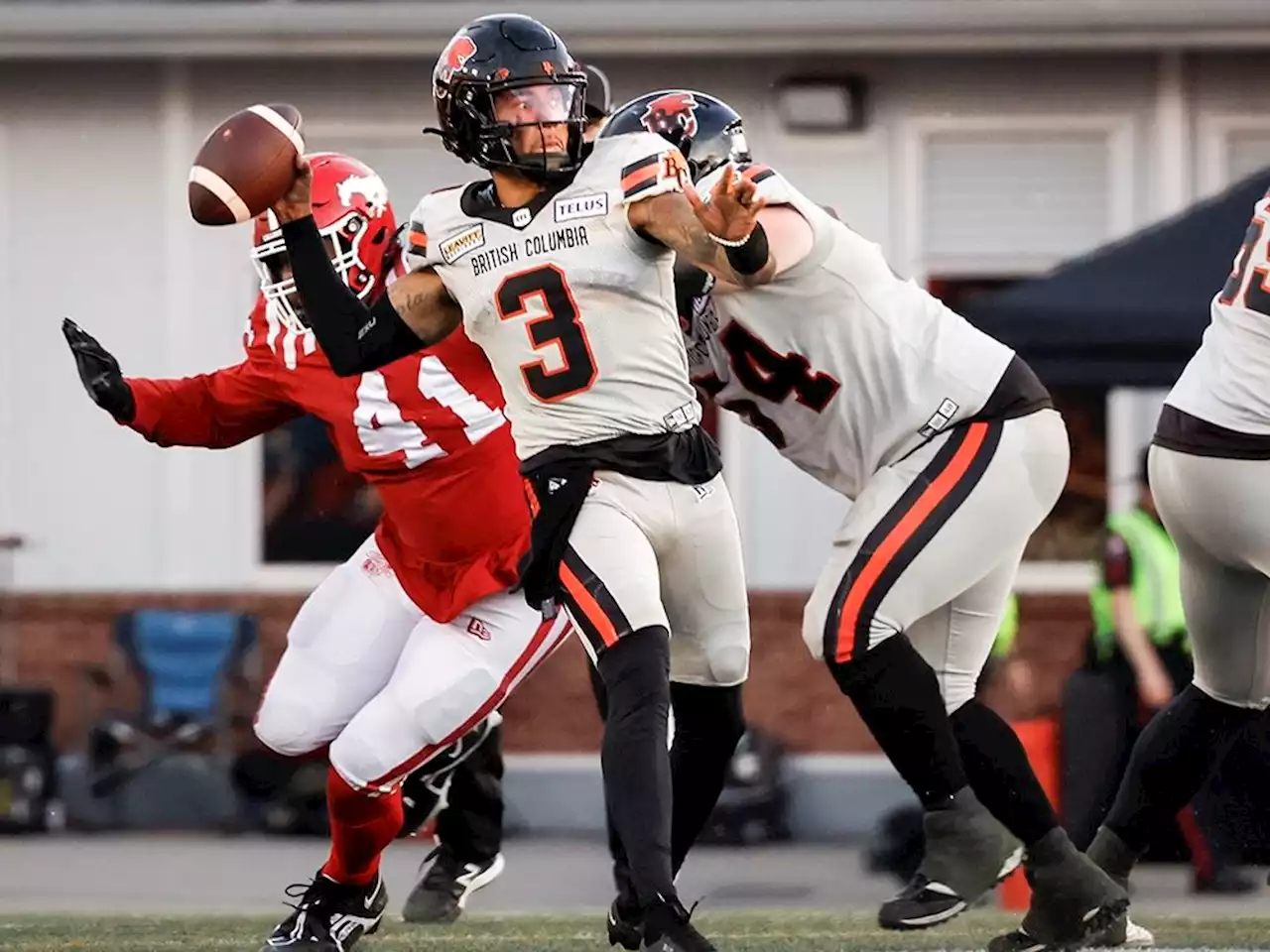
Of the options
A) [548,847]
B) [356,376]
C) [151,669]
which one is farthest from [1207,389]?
[151,669]

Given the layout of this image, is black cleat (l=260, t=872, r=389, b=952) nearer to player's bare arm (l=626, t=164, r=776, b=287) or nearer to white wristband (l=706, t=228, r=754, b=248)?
player's bare arm (l=626, t=164, r=776, b=287)

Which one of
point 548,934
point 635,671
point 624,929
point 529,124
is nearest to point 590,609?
point 635,671

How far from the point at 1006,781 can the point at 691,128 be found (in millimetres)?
1522

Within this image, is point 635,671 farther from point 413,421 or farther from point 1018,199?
point 1018,199

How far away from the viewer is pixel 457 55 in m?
5.16

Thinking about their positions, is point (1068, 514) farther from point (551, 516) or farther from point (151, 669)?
point (551, 516)

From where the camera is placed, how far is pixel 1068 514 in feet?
41.5

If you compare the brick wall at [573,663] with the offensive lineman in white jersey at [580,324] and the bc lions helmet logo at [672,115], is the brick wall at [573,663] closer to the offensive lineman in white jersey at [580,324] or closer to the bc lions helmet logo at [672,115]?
the bc lions helmet logo at [672,115]

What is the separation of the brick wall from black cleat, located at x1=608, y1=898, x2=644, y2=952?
6.86 metres

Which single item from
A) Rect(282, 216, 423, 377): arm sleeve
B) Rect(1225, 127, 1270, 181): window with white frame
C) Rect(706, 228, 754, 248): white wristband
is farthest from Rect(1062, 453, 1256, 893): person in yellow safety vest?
Rect(706, 228, 754, 248): white wristband

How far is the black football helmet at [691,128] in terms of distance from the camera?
5480mm

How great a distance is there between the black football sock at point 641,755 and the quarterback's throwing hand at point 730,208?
0.78 meters

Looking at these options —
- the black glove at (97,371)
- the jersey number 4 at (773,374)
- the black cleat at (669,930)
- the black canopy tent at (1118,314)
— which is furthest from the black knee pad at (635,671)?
the black canopy tent at (1118,314)

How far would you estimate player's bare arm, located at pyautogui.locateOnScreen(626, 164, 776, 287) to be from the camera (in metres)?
4.77
